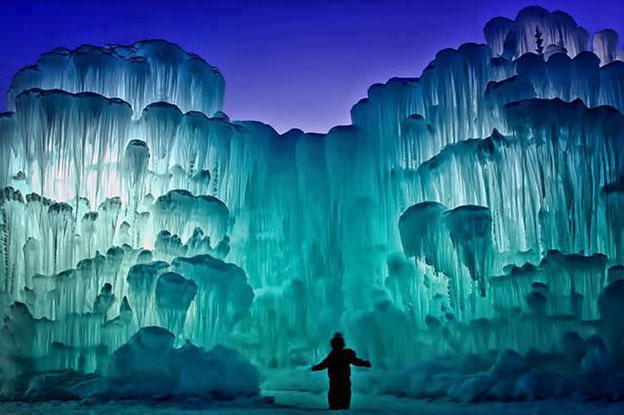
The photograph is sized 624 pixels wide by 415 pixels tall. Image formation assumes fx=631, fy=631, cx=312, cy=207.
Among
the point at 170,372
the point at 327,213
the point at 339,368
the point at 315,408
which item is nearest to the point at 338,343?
the point at 339,368

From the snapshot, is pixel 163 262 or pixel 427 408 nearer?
pixel 427 408

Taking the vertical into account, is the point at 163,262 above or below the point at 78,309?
above

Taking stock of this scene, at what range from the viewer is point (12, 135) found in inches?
522

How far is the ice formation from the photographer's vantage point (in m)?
11.6

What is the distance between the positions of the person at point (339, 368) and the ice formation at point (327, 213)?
3.22m

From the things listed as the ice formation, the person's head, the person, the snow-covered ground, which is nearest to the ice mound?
the ice formation

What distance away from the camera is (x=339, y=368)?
8055 millimetres

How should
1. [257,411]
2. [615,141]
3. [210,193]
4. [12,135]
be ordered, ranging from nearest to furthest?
1. [257,411]
2. [615,141]
3. [12,135]
4. [210,193]

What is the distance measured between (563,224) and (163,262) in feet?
25.2

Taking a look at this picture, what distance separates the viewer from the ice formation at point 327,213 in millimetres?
11609

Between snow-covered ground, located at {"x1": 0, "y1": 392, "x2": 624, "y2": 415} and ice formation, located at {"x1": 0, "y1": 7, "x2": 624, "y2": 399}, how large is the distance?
89 centimetres

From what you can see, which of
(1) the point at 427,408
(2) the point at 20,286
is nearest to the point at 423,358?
(1) the point at 427,408

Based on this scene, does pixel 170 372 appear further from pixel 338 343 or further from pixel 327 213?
pixel 327 213

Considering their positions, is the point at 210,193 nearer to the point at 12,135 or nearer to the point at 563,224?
the point at 12,135
